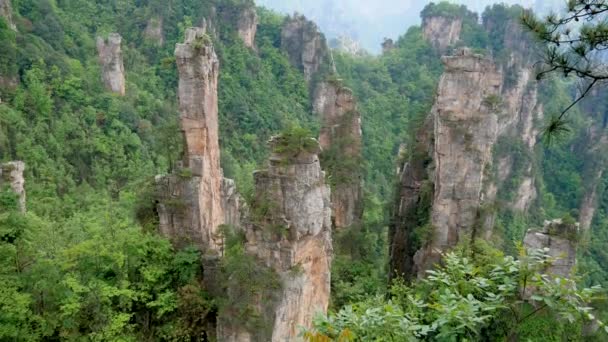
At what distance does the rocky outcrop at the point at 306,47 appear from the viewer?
195ft

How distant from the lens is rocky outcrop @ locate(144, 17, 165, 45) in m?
53.2

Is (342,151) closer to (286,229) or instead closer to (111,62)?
(286,229)

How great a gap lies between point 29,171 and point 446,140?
24.0 meters

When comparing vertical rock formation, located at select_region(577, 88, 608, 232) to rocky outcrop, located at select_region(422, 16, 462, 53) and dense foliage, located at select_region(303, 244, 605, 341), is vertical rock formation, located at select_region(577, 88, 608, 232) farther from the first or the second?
dense foliage, located at select_region(303, 244, 605, 341)

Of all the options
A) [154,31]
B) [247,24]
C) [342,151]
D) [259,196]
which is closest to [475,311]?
[259,196]

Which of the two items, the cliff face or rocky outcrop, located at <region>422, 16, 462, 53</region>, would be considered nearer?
the cliff face

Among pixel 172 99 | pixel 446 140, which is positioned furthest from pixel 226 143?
pixel 446 140

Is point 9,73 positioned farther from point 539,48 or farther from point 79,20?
point 539,48

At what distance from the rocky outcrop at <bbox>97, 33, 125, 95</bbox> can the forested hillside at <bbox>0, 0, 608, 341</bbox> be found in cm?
17

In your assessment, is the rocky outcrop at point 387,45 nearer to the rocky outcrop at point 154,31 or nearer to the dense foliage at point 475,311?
the rocky outcrop at point 154,31

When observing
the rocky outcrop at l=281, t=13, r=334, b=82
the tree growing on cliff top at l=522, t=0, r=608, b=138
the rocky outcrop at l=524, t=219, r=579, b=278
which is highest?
the rocky outcrop at l=281, t=13, r=334, b=82

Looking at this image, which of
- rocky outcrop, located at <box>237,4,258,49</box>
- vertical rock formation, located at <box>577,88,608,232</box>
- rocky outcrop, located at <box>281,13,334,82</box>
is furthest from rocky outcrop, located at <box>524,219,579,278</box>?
rocky outcrop, located at <box>237,4,258,49</box>

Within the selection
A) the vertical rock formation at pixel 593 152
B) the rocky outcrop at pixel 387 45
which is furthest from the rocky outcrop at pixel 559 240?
the rocky outcrop at pixel 387 45

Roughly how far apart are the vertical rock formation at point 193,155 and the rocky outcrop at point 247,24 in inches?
1614
